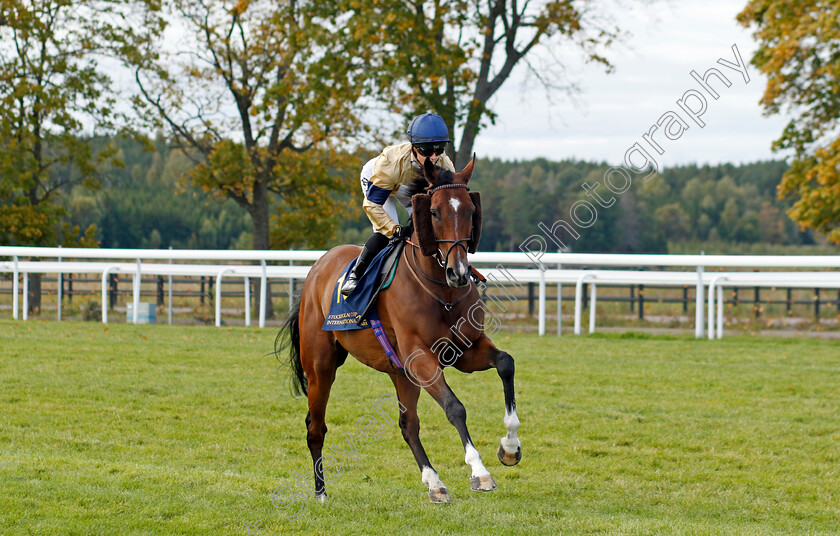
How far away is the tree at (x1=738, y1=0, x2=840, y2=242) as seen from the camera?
17.3 m

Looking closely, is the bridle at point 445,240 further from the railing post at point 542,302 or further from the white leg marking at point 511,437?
the railing post at point 542,302

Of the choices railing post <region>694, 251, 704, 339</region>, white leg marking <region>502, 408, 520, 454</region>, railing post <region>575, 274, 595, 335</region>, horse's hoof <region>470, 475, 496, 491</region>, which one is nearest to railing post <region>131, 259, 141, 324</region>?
railing post <region>575, 274, 595, 335</region>

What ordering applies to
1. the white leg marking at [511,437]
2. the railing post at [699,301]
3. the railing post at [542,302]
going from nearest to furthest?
the white leg marking at [511,437], the railing post at [699,301], the railing post at [542,302]

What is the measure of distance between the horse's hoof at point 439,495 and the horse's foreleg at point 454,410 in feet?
0.87

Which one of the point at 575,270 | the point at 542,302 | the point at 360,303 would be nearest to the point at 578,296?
the point at 542,302

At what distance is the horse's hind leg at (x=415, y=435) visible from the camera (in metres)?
4.70

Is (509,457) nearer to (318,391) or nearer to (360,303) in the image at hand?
(360,303)

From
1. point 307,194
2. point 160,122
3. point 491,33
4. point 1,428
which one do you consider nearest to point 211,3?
point 160,122

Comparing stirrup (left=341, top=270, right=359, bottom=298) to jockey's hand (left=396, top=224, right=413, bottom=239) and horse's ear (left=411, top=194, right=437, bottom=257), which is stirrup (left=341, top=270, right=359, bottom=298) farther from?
horse's ear (left=411, top=194, right=437, bottom=257)

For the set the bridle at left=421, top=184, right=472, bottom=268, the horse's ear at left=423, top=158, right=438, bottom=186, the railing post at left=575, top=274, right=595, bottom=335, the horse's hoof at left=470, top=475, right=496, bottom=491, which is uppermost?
the horse's ear at left=423, top=158, right=438, bottom=186

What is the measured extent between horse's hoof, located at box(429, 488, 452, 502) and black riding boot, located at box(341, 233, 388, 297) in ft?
4.57

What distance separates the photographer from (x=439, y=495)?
184 inches

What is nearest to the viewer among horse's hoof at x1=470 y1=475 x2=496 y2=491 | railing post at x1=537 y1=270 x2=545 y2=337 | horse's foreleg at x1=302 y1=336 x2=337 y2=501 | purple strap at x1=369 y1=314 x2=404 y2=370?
horse's hoof at x1=470 y1=475 x2=496 y2=491

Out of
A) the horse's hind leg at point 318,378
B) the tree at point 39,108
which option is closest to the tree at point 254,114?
the tree at point 39,108
